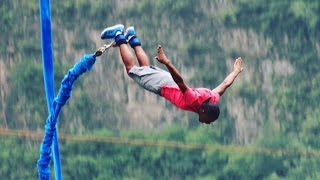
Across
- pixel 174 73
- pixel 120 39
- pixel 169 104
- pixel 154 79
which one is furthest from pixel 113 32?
pixel 169 104

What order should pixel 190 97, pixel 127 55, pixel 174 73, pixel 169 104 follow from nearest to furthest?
1. pixel 174 73
2. pixel 190 97
3. pixel 127 55
4. pixel 169 104

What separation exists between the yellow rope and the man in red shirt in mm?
7208

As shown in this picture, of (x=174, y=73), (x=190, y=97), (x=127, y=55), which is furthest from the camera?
(x=127, y=55)

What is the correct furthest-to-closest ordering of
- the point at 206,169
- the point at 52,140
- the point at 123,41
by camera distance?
1. the point at 206,169
2. the point at 123,41
3. the point at 52,140

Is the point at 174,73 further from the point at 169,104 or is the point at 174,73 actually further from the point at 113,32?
the point at 169,104

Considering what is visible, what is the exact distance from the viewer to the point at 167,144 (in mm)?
10938

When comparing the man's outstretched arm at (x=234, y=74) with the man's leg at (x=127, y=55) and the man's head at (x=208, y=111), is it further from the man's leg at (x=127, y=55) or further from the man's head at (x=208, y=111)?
the man's leg at (x=127, y=55)

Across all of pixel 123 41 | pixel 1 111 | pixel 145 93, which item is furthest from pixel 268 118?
pixel 123 41

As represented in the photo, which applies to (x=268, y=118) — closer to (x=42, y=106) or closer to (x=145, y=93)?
(x=145, y=93)

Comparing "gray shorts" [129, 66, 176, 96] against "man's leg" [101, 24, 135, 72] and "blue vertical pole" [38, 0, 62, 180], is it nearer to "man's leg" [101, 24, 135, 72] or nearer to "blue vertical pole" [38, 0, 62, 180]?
"man's leg" [101, 24, 135, 72]

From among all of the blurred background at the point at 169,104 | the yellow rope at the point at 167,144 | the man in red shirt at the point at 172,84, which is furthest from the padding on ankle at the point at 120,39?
the blurred background at the point at 169,104

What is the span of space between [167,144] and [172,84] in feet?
24.3

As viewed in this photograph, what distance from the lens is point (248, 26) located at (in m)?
11.6

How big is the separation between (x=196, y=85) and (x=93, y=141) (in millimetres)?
1189
